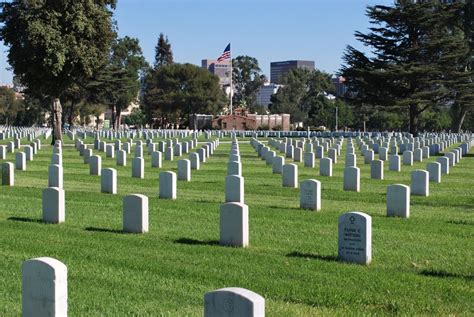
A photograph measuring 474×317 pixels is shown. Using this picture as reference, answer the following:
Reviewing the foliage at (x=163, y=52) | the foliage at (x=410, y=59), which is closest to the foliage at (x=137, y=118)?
the foliage at (x=163, y=52)

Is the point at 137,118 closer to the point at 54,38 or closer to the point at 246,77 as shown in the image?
the point at 246,77

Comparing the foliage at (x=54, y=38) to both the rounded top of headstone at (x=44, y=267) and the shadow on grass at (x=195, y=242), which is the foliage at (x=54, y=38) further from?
the rounded top of headstone at (x=44, y=267)

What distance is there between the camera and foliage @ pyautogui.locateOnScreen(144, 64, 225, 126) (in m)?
99.1

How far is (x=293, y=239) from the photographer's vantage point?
1118 centimetres

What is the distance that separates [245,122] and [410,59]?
44.0m

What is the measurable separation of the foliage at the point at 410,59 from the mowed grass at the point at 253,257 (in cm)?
4119

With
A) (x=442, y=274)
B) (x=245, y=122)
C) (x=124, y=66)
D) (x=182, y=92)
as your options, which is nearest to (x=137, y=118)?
(x=182, y=92)

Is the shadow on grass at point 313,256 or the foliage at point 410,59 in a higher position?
the foliage at point 410,59

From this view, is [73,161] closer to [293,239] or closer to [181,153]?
[181,153]

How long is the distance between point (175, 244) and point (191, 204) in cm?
463

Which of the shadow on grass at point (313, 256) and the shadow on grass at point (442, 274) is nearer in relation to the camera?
the shadow on grass at point (442, 274)

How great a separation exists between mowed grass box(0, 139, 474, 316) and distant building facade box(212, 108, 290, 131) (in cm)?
8147

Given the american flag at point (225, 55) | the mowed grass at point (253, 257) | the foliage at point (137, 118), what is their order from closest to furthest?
the mowed grass at point (253, 257) → the american flag at point (225, 55) → the foliage at point (137, 118)

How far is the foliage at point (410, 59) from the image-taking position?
56.4 metres
